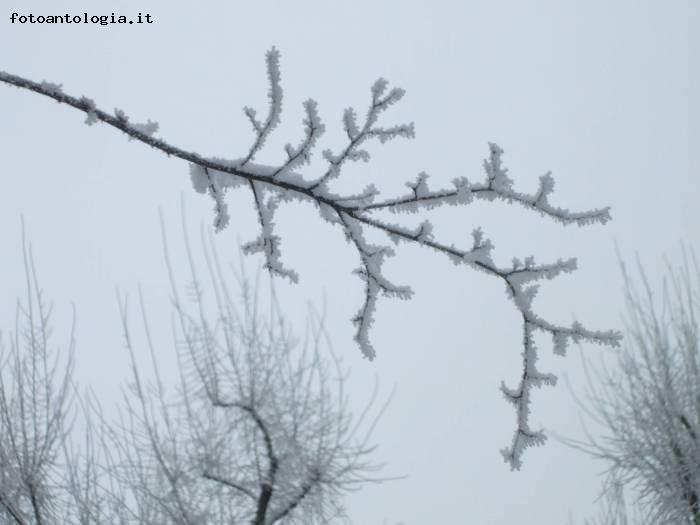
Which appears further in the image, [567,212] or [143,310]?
[143,310]

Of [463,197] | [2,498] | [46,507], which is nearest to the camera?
[463,197]

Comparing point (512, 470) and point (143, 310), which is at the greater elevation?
point (143, 310)

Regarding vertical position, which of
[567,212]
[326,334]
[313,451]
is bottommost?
[567,212]

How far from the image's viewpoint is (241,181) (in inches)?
77.4

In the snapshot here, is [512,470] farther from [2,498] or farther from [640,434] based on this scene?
[640,434]

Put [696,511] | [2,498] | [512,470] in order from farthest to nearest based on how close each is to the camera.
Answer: [696,511]
[2,498]
[512,470]

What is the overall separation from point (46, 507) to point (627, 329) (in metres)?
7.70

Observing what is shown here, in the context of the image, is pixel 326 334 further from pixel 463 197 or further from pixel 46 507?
pixel 463 197

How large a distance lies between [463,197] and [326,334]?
695cm

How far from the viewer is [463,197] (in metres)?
1.84

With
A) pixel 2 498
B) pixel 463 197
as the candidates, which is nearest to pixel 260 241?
pixel 463 197

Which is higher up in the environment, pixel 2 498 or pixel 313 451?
pixel 313 451

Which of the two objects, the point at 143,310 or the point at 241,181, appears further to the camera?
the point at 143,310

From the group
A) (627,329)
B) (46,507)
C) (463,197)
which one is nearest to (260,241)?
(463,197)
